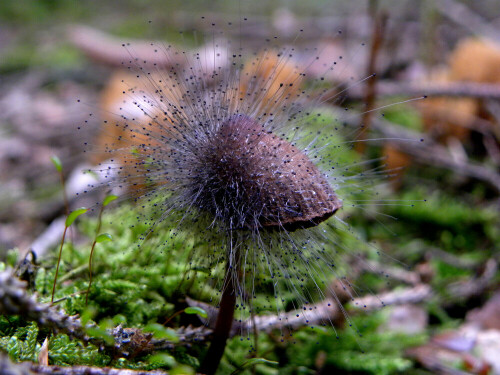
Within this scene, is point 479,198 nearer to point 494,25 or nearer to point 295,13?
point 494,25

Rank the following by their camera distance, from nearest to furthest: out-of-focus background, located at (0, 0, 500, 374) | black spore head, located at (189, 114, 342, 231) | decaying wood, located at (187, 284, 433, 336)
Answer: black spore head, located at (189, 114, 342, 231), decaying wood, located at (187, 284, 433, 336), out-of-focus background, located at (0, 0, 500, 374)

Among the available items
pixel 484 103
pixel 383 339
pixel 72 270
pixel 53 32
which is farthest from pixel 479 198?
pixel 53 32

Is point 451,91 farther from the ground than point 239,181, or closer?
farther from the ground

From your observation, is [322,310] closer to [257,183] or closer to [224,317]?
[224,317]

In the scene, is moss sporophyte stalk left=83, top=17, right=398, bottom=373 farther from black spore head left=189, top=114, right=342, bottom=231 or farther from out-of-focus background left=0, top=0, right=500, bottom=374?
out-of-focus background left=0, top=0, right=500, bottom=374

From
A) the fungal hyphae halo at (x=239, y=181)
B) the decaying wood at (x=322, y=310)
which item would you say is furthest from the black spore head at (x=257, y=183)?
the decaying wood at (x=322, y=310)

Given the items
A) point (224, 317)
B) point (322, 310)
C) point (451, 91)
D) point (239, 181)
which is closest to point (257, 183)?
point (239, 181)

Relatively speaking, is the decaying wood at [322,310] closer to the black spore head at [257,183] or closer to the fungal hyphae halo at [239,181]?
the fungal hyphae halo at [239,181]

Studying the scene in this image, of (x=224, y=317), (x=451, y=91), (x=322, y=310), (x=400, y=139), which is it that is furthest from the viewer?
(x=451, y=91)

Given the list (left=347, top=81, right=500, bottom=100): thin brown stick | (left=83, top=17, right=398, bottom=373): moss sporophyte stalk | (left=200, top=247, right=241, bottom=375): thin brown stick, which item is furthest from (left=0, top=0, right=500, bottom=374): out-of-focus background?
(left=200, top=247, right=241, bottom=375): thin brown stick
